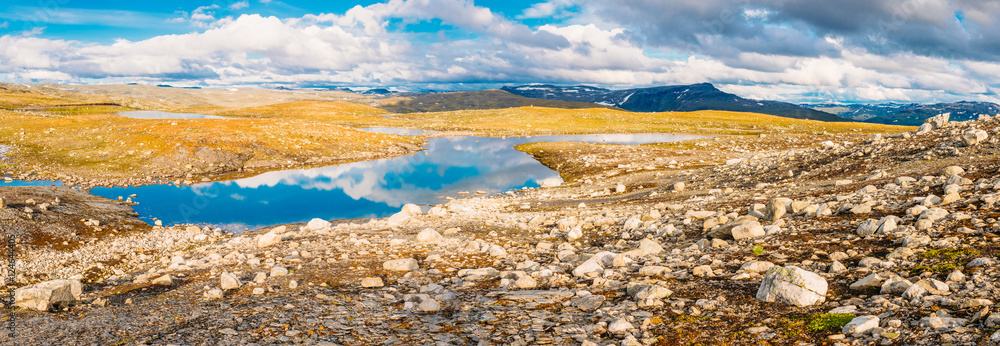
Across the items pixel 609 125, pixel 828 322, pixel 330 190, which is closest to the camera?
pixel 828 322

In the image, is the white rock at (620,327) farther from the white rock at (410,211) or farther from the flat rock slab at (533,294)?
the white rock at (410,211)

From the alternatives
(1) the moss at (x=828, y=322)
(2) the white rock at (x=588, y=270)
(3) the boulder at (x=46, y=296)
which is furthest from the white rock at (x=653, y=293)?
(3) the boulder at (x=46, y=296)

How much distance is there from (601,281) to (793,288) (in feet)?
12.8

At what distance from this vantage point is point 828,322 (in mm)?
7098

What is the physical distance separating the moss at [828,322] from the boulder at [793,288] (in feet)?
1.97

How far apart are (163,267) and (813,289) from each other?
1854 cm

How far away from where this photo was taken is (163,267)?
15.9 metres

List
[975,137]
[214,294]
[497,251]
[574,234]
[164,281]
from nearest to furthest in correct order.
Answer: [214,294]
[164,281]
[497,251]
[574,234]
[975,137]

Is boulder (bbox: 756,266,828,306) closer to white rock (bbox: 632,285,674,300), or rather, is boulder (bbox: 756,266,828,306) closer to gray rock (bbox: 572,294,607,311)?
white rock (bbox: 632,285,674,300)

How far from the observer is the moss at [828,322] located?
6.95 meters

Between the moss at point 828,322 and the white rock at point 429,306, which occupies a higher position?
the moss at point 828,322

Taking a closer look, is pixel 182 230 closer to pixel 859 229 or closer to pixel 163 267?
pixel 163 267

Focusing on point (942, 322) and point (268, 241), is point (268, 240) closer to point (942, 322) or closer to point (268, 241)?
point (268, 241)

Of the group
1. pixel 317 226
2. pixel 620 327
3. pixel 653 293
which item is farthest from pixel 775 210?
pixel 317 226
